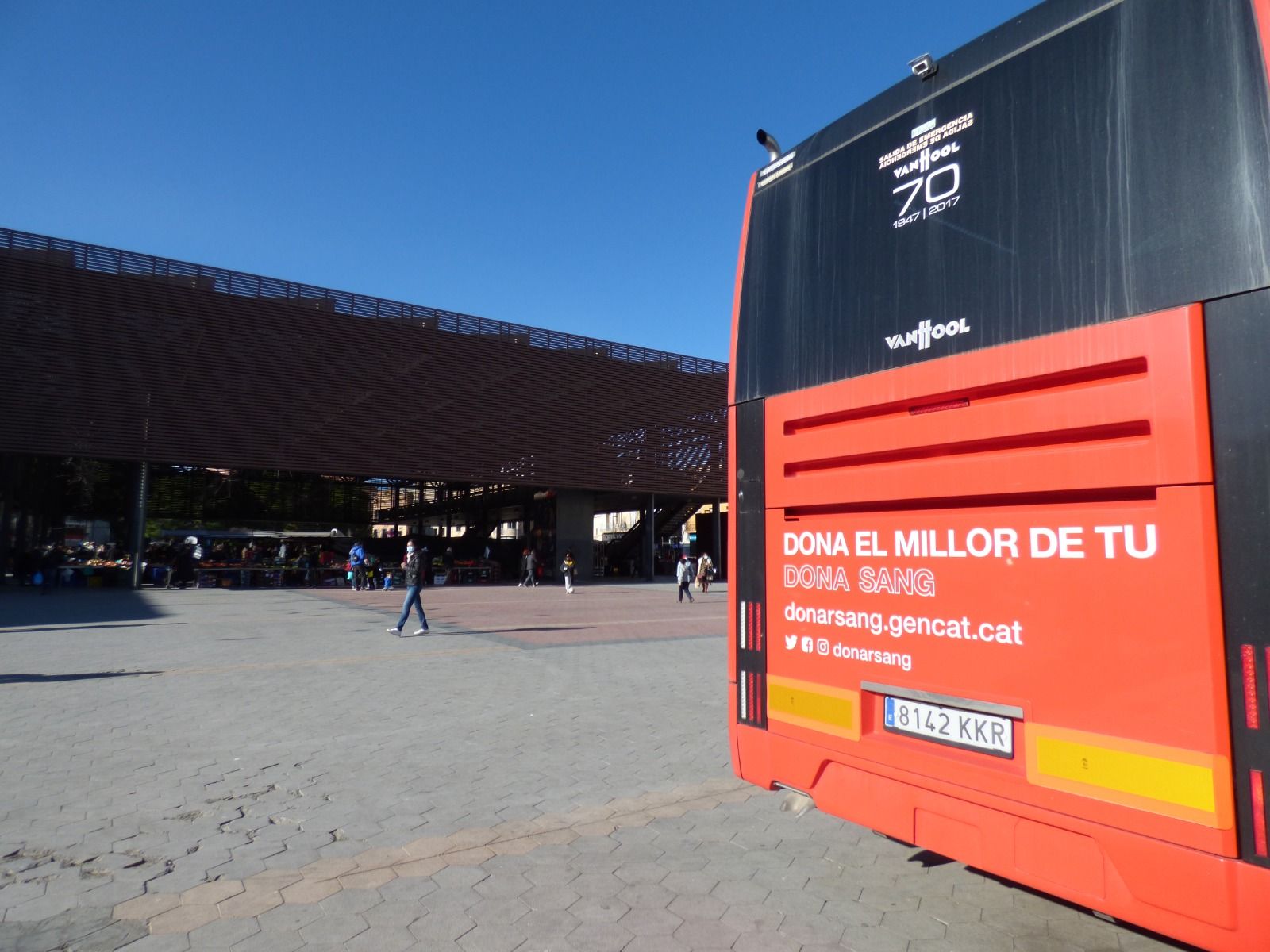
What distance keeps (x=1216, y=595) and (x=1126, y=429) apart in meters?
0.59

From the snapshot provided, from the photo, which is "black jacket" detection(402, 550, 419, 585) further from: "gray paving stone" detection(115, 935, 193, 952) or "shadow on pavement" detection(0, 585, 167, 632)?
"gray paving stone" detection(115, 935, 193, 952)

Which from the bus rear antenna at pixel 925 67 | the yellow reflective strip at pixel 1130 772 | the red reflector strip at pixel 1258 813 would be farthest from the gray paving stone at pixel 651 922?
the bus rear antenna at pixel 925 67

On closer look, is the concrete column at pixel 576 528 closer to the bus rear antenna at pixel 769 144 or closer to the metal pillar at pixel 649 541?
the metal pillar at pixel 649 541

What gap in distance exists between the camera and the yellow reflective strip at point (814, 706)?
3.58 meters

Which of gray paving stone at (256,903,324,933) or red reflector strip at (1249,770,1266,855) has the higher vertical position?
red reflector strip at (1249,770,1266,855)

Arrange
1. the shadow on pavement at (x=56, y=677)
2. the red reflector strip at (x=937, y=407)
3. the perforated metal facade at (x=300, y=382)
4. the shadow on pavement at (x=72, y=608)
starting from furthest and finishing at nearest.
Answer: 1. the perforated metal facade at (x=300, y=382)
2. the shadow on pavement at (x=72, y=608)
3. the shadow on pavement at (x=56, y=677)
4. the red reflector strip at (x=937, y=407)

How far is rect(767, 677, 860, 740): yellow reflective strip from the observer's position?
358 centimetres

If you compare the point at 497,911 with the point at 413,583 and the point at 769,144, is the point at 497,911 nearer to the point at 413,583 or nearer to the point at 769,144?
the point at 769,144

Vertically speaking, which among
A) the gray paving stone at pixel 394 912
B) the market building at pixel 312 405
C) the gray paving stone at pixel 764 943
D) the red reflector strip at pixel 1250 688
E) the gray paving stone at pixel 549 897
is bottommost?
the gray paving stone at pixel 764 943

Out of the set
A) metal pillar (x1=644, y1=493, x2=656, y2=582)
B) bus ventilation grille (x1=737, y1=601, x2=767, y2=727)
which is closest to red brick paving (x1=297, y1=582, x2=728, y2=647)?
metal pillar (x1=644, y1=493, x2=656, y2=582)

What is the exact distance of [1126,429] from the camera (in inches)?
106

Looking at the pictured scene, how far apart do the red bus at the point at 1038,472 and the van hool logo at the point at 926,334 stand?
0.01m

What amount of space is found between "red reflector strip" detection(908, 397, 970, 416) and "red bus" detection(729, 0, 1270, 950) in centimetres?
1

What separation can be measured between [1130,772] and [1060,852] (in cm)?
40
